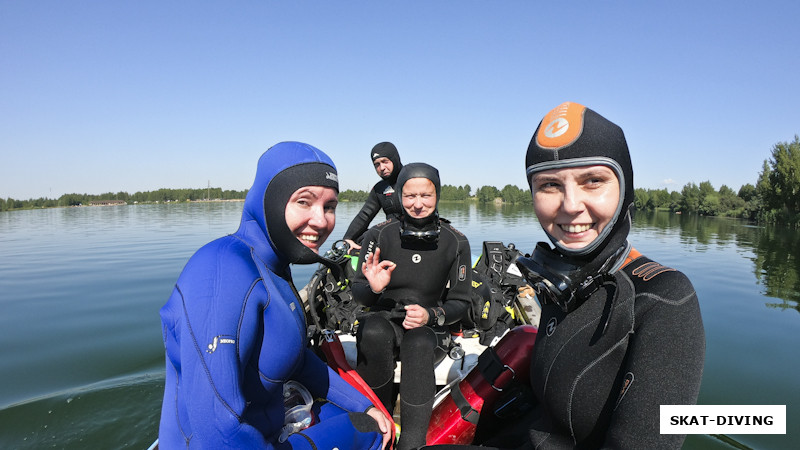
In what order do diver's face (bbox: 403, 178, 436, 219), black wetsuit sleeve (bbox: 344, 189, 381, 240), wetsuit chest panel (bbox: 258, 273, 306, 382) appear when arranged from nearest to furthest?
wetsuit chest panel (bbox: 258, 273, 306, 382) < diver's face (bbox: 403, 178, 436, 219) < black wetsuit sleeve (bbox: 344, 189, 381, 240)

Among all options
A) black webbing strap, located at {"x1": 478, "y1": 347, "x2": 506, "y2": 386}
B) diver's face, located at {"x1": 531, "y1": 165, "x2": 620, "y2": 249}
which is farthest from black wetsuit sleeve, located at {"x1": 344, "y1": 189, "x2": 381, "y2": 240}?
diver's face, located at {"x1": 531, "y1": 165, "x2": 620, "y2": 249}

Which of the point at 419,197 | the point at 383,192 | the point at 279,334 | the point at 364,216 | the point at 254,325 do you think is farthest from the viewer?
the point at 364,216

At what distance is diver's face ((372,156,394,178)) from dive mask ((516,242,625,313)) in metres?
4.49

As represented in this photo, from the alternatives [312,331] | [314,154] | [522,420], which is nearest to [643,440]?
[522,420]

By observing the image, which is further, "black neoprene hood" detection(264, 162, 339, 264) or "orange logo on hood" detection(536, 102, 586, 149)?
"black neoprene hood" detection(264, 162, 339, 264)

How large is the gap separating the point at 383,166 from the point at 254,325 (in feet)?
15.0

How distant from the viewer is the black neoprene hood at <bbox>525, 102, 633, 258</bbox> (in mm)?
1276

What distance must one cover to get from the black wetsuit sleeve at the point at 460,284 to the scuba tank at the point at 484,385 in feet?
3.12

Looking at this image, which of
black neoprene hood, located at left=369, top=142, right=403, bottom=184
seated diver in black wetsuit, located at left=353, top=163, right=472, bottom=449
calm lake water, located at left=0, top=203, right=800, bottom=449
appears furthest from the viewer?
black neoprene hood, located at left=369, top=142, right=403, bottom=184

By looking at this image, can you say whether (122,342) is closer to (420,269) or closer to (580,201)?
(420,269)

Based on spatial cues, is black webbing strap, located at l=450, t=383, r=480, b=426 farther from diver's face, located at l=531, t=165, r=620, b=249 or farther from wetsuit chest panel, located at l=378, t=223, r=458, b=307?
diver's face, located at l=531, t=165, r=620, b=249

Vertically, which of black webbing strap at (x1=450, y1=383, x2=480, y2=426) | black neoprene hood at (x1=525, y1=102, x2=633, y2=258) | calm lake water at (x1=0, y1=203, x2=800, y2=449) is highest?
black neoprene hood at (x1=525, y1=102, x2=633, y2=258)

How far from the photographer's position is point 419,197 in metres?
3.27

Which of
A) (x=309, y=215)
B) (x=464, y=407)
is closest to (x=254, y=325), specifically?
(x=309, y=215)
